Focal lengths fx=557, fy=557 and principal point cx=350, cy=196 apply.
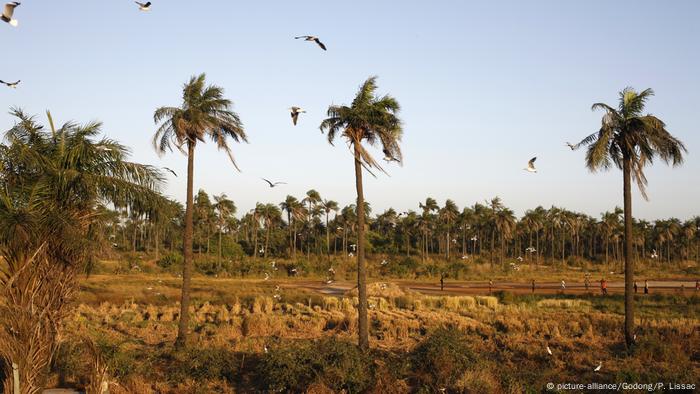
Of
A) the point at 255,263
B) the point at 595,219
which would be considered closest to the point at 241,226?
the point at 255,263

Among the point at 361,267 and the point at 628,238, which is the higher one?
the point at 628,238

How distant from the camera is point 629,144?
19.5 meters

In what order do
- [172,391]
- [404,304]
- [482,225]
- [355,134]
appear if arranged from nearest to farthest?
1. [172,391]
2. [355,134]
3. [404,304]
4. [482,225]

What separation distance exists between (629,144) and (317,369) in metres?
13.2

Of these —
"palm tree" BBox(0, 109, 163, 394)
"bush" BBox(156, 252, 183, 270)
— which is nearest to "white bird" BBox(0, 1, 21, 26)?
"palm tree" BBox(0, 109, 163, 394)

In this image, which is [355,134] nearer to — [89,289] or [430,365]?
[430,365]

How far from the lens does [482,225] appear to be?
96812mm

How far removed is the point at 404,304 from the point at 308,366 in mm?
20447

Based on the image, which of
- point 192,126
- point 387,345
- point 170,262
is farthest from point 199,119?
point 170,262

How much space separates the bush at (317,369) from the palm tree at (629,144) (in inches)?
422

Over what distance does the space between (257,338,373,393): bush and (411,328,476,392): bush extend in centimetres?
149

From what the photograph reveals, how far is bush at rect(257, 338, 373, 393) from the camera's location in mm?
14903

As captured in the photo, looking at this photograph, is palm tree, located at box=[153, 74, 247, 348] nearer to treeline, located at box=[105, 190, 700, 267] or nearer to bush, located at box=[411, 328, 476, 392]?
bush, located at box=[411, 328, 476, 392]

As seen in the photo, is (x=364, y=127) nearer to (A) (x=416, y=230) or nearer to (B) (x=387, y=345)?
(B) (x=387, y=345)
